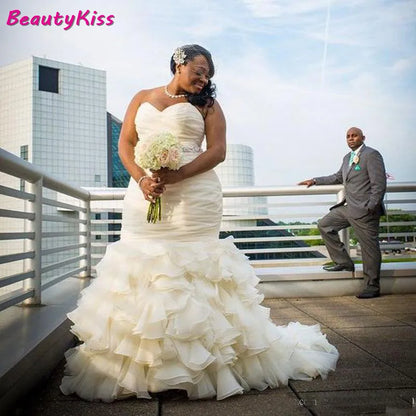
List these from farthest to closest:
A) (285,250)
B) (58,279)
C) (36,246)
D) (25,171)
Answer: (285,250), (58,279), (36,246), (25,171)

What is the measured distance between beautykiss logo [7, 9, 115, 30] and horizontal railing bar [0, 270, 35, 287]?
1647 mm

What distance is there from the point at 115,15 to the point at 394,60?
3.67 metres

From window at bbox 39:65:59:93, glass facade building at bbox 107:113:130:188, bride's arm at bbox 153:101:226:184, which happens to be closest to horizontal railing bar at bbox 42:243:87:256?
bride's arm at bbox 153:101:226:184

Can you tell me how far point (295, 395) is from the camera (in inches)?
69.1

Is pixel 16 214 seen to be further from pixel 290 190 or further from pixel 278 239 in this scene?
pixel 278 239

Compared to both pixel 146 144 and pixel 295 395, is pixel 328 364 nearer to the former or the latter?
pixel 295 395

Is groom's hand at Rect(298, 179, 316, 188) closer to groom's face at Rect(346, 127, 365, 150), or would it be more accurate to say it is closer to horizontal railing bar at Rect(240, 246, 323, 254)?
groom's face at Rect(346, 127, 365, 150)

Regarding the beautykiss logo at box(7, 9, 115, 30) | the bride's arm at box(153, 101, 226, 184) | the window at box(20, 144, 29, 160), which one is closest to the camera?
the bride's arm at box(153, 101, 226, 184)

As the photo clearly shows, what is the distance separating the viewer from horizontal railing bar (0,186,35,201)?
2161 millimetres

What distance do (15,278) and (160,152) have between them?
3.84 feet

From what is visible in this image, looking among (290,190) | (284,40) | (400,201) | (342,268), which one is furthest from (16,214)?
(400,201)

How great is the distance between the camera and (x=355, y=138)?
438 cm

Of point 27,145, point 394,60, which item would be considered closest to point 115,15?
point 394,60

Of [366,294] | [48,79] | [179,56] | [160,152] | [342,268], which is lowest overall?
[366,294]
